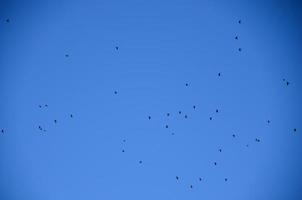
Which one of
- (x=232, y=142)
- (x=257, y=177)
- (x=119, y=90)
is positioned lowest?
(x=257, y=177)

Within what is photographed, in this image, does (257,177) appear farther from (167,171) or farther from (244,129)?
(167,171)

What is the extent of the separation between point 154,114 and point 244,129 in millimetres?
473

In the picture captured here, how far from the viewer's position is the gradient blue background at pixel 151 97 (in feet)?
5.10

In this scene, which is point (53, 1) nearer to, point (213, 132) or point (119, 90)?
point (119, 90)

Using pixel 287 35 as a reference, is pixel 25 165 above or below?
below

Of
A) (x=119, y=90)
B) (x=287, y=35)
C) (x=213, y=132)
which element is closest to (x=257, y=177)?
(x=213, y=132)

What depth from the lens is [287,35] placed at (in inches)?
60.5

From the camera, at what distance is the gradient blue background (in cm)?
155

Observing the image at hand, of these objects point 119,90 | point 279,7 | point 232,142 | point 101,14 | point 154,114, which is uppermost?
point 101,14

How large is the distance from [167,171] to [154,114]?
313mm

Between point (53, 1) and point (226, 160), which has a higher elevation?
point (53, 1)

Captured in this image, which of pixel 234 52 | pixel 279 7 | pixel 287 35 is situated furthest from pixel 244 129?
pixel 279 7

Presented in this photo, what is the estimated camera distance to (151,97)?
160cm

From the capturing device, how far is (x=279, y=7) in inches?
60.7
